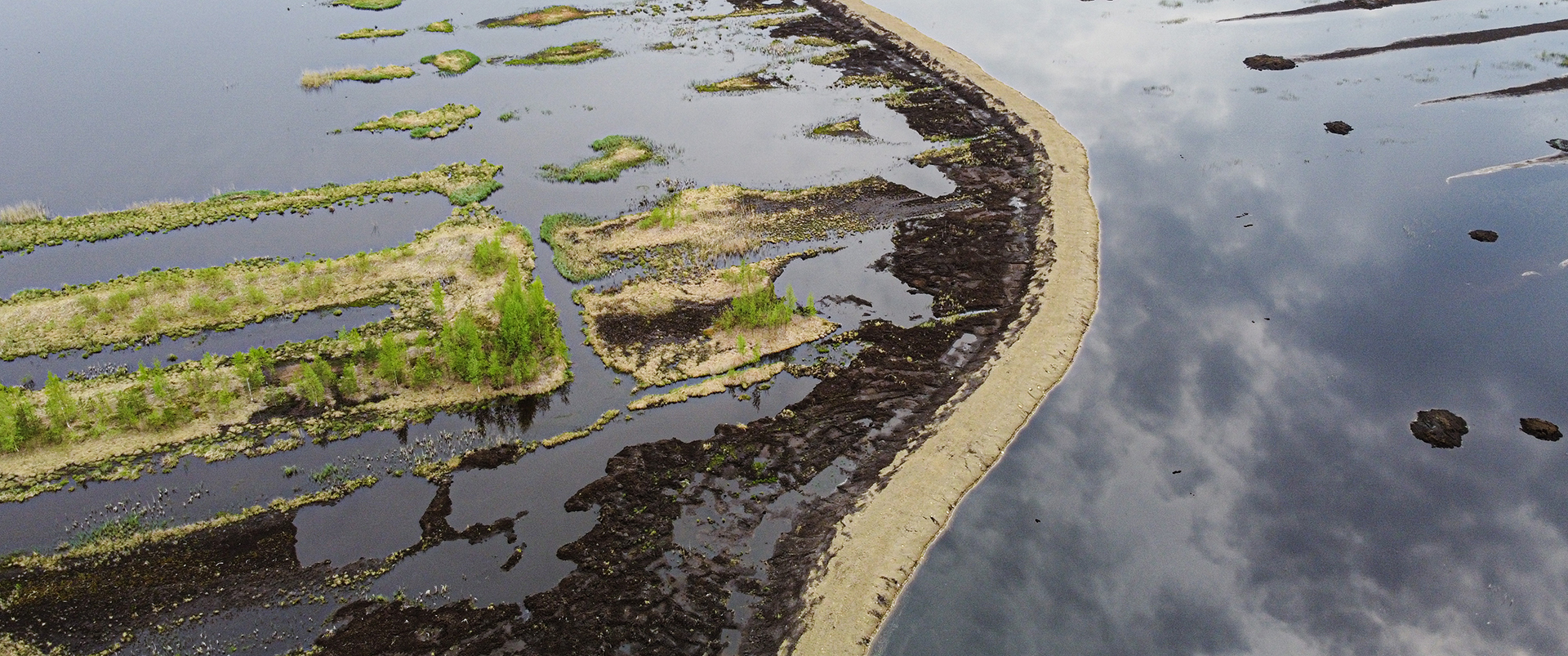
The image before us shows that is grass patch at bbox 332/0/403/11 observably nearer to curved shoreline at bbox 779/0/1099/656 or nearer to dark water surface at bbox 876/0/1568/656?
dark water surface at bbox 876/0/1568/656

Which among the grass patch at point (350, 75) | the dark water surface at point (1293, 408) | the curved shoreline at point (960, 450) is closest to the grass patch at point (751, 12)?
the grass patch at point (350, 75)

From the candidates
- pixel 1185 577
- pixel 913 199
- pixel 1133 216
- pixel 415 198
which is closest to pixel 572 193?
pixel 415 198

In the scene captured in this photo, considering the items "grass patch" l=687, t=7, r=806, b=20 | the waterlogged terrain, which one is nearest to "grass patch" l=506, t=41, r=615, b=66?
the waterlogged terrain

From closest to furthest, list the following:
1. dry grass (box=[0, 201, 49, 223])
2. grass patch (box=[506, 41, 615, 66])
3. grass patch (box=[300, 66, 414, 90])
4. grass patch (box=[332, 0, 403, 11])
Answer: dry grass (box=[0, 201, 49, 223]) → grass patch (box=[300, 66, 414, 90]) → grass patch (box=[506, 41, 615, 66]) → grass patch (box=[332, 0, 403, 11])

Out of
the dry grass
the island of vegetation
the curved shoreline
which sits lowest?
the curved shoreline

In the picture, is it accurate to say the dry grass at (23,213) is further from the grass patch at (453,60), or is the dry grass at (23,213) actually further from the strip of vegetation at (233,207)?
the grass patch at (453,60)

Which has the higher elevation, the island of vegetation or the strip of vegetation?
the strip of vegetation

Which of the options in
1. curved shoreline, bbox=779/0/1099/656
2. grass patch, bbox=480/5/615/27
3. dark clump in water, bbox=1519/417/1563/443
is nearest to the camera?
curved shoreline, bbox=779/0/1099/656
